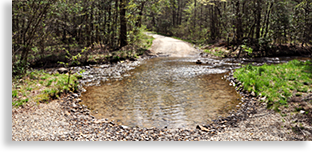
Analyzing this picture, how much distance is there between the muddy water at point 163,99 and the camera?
688 centimetres

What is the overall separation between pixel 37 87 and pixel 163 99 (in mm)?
5487

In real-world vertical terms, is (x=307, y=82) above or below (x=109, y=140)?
above

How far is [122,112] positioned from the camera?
7.41 m

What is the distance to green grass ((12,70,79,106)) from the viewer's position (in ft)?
24.5

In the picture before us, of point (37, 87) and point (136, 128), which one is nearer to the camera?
point (136, 128)

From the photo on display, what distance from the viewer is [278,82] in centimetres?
876

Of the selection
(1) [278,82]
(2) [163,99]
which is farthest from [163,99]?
(1) [278,82]

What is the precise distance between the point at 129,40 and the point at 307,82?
1698 cm

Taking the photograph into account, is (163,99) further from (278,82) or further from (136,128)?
(278,82)

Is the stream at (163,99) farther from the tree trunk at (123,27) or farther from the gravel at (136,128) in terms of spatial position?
the tree trunk at (123,27)

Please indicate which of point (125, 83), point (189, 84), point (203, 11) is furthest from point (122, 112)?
point (203, 11)

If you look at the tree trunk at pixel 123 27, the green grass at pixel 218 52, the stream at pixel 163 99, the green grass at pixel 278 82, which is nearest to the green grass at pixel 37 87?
the stream at pixel 163 99

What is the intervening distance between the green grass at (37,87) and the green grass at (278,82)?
A: 8516mm
